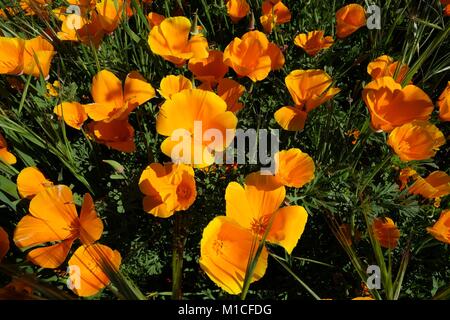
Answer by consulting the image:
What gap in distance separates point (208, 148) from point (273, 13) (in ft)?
2.32

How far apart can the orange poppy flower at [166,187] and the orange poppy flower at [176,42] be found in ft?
1.15

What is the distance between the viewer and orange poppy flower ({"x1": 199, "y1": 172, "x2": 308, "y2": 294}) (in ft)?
2.95

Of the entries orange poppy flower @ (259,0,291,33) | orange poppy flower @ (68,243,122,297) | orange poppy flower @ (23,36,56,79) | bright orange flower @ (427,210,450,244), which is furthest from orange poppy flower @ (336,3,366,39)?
orange poppy flower @ (68,243,122,297)

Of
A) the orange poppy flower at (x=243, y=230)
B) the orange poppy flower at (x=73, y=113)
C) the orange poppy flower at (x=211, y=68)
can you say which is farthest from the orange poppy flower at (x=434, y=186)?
the orange poppy flower at (x=73, y=113)

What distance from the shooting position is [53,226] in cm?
100

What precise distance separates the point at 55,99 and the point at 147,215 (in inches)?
20.0

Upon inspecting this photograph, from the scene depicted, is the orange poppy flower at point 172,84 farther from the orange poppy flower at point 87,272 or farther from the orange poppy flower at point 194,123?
the orange poppy flower at point 87,272

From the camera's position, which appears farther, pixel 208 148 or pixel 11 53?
pixel 11 53

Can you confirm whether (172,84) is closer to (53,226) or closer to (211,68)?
(211,68)

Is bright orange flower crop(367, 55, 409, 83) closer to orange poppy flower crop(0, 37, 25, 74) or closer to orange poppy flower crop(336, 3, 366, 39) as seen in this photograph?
orange poppy flower crop(336, 3, 366, 39)

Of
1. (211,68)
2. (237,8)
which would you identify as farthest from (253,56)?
(237,8)

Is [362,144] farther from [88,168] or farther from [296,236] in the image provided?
[88,168]

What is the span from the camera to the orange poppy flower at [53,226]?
950mm
